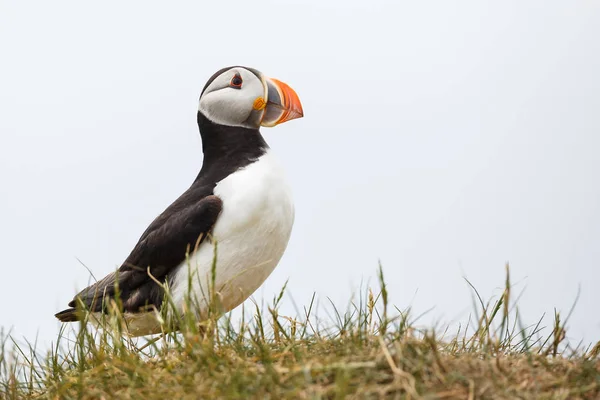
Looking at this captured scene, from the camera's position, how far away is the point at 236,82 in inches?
216

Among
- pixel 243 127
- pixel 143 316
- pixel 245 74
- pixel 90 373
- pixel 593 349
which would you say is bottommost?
pixel 593 349

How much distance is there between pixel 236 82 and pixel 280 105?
0.33m

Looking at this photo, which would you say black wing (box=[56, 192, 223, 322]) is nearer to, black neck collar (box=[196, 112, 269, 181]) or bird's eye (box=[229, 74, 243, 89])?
black neck collar (box=[196, 112, 269, 181])

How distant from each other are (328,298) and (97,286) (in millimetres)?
1769

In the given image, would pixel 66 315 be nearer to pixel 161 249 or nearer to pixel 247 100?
pixel 161 249

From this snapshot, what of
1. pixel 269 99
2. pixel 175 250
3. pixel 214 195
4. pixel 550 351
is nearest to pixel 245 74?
pixel 269 99

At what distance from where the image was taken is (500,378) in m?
3.37

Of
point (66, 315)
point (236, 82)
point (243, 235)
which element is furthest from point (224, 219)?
point (66, 315)

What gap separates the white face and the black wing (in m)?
0.61

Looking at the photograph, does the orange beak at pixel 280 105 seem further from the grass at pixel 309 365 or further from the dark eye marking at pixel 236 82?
the grass at pixel 309 365

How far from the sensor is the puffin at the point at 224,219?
5023 mm

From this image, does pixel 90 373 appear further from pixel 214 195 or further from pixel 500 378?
pixel 500 378

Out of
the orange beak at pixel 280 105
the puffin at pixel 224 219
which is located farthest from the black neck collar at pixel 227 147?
the orange beak at pixel 280 105

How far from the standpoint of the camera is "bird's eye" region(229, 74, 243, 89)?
5.48 metres
